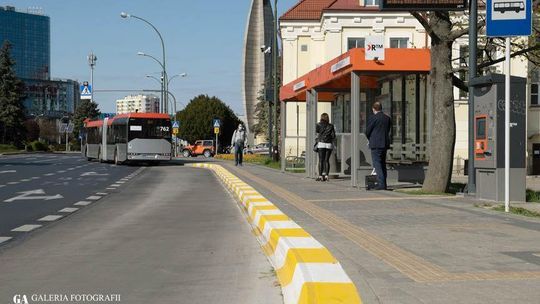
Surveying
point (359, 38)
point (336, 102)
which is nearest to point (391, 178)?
point (336, 102)

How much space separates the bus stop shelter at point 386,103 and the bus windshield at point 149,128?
65.9 ft

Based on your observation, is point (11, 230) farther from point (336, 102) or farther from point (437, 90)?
point (336, 102)

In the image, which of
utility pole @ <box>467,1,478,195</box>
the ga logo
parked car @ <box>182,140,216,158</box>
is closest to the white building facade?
utility pole @ <box>467,1,478,195</box>

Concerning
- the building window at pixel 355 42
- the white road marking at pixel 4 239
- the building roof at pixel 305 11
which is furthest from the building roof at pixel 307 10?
the white road marking at pixel 4 239

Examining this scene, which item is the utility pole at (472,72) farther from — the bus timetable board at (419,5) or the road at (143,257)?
the road at (143,257)

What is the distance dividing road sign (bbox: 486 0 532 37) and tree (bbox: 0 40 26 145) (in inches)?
3365

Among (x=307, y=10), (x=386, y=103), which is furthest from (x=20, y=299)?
(x=307, y=10)

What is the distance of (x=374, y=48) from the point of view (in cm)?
1564

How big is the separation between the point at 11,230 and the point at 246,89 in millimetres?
109706

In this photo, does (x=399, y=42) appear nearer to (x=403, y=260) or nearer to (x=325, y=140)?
(x=325, y=140)

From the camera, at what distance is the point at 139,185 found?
70.2 feet

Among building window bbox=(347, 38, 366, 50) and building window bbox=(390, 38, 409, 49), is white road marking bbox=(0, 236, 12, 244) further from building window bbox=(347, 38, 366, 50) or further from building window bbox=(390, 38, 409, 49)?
building window bbox=(390, 38, 409, 49)

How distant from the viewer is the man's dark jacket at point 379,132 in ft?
50.0

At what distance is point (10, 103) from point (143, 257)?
88.0 metres
